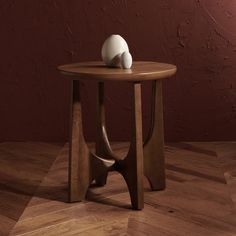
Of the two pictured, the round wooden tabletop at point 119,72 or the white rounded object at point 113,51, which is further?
the white rounded object at point 113,51

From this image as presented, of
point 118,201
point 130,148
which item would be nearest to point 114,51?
point 130,148

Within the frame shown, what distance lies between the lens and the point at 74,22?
2.86 metres

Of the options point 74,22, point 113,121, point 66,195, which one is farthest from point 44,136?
point 66,195

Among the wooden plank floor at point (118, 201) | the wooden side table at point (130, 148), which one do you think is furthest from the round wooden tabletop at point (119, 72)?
the wooden plank floor at point (118, 201)

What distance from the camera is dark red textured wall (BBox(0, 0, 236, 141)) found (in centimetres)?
283

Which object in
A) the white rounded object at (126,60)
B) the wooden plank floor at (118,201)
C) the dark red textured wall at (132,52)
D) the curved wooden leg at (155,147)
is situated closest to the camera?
the wooden plank floor at (118,201)

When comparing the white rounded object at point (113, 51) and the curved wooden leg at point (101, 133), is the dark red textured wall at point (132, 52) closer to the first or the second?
the curved wooden leg at point (101, 133)

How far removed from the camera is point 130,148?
2027mm

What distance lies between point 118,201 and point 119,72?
0.54 metres

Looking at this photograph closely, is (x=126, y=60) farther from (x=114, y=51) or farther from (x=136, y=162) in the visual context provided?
(x=136, y=162)

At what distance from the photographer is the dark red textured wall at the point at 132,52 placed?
2832 mm

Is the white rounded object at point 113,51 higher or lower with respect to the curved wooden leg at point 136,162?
higher

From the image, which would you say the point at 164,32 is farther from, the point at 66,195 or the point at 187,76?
the point at 66,195

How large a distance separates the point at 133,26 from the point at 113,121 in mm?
524
